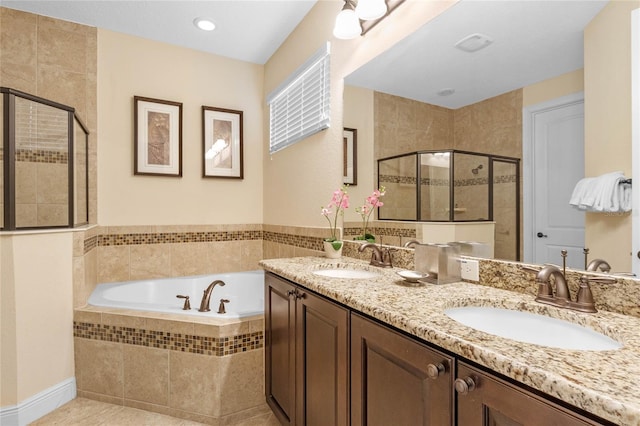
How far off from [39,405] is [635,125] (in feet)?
10.0

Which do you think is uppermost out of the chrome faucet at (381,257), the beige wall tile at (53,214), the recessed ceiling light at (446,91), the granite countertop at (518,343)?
the recessed ceiling light at (446,91)

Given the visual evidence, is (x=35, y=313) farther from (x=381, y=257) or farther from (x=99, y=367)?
(x=381, y=257)

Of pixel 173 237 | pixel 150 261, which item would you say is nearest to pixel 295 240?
pixel 173 237

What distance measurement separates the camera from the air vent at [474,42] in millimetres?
1329

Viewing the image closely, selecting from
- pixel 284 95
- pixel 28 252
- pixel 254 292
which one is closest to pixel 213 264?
pixel 254 292

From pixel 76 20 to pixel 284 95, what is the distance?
1.75m

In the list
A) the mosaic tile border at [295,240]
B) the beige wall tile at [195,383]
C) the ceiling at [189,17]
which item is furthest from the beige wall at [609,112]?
the ceiling at [189,17]

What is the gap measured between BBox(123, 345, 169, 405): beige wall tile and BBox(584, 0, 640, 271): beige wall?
2186mm

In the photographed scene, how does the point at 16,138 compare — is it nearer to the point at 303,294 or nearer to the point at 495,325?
the point at 303,294

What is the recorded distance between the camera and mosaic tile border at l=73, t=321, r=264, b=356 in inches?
78.1

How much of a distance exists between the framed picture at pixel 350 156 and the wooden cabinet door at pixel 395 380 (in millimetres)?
1098

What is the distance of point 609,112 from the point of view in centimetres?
97

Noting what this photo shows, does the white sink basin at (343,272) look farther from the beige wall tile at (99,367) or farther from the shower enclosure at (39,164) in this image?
the shower enclosure at (39,164)

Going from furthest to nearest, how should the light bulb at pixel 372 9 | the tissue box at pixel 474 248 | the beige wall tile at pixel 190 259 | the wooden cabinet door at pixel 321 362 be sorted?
the beige wall tile at pixel 190 259 < the light bulb at pixel 372 9 < the tissue box at pixel 474 248 < the wooden cabinet door at pixel 321 362
